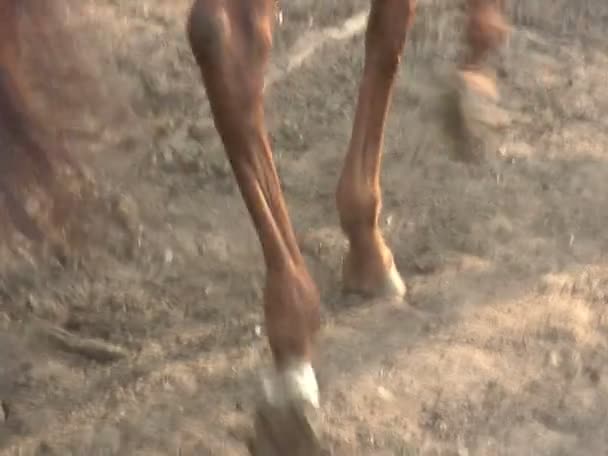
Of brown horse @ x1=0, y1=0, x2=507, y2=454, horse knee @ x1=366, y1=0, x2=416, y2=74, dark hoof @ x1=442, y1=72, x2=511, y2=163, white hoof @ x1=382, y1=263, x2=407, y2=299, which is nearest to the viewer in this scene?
brown horse @ x1=0, y1=0, x2=507, y2=454

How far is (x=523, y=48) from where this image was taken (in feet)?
9.89

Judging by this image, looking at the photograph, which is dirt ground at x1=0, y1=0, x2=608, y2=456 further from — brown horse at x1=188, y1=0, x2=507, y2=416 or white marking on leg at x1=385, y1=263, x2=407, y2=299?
brown horse at x1=188, y1=0, x2=507, y2=416

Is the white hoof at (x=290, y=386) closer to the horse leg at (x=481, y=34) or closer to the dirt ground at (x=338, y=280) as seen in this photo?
the dirt ground at (x=338, y=280)

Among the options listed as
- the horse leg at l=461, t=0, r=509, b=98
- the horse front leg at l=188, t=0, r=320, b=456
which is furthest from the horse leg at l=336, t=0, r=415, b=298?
the horse leg at l=461, t=0, r=509, b=98

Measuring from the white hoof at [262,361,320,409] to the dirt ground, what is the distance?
5.3 inches

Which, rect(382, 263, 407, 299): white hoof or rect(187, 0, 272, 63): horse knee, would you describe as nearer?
rect(187, 0, 272, 63): horse knee

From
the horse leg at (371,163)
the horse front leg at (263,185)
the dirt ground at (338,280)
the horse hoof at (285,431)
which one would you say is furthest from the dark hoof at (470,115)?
the horse hoof at (285,431)

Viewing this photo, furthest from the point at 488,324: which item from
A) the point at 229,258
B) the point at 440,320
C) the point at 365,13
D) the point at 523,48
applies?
the point at 365,13

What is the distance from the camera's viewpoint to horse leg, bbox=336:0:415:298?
6.61 ft

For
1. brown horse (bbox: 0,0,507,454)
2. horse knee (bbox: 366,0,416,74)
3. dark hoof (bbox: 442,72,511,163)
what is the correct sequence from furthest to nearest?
dark hoof (bbox: 442,72,511,163) < horse knee (bbox: 366,0,416,74) < brown horse (bbox: 0,0,507,454)

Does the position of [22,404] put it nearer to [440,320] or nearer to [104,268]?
[104,268]

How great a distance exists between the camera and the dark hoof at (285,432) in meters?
1.68

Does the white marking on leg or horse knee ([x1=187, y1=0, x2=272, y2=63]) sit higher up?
horse knee ([x1=187, y1=0, x2=272, y2=63])

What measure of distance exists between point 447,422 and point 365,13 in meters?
1.67
